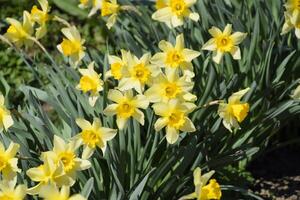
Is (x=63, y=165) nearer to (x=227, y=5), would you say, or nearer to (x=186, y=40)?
(x=186, y=40)

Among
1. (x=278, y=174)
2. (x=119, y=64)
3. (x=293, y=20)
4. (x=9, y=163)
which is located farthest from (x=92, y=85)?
(x=278, y=174)

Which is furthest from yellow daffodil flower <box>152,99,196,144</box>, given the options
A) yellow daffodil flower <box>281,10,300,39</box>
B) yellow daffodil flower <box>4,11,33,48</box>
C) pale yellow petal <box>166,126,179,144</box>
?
yellow daffodil flower <box>4,11,33,48</box>

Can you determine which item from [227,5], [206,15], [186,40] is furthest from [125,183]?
[227,5]

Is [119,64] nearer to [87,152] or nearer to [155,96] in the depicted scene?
[155,96]

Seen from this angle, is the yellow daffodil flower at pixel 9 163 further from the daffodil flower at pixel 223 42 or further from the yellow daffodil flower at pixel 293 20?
the yellow daffodil flower at pixel 293 20

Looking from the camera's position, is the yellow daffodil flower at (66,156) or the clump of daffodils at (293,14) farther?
the clump of daffodils at (293,14)

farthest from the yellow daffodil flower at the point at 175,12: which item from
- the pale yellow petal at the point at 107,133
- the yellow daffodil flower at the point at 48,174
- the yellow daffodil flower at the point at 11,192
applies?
the yellow daffodil flower at the point at 11,192
